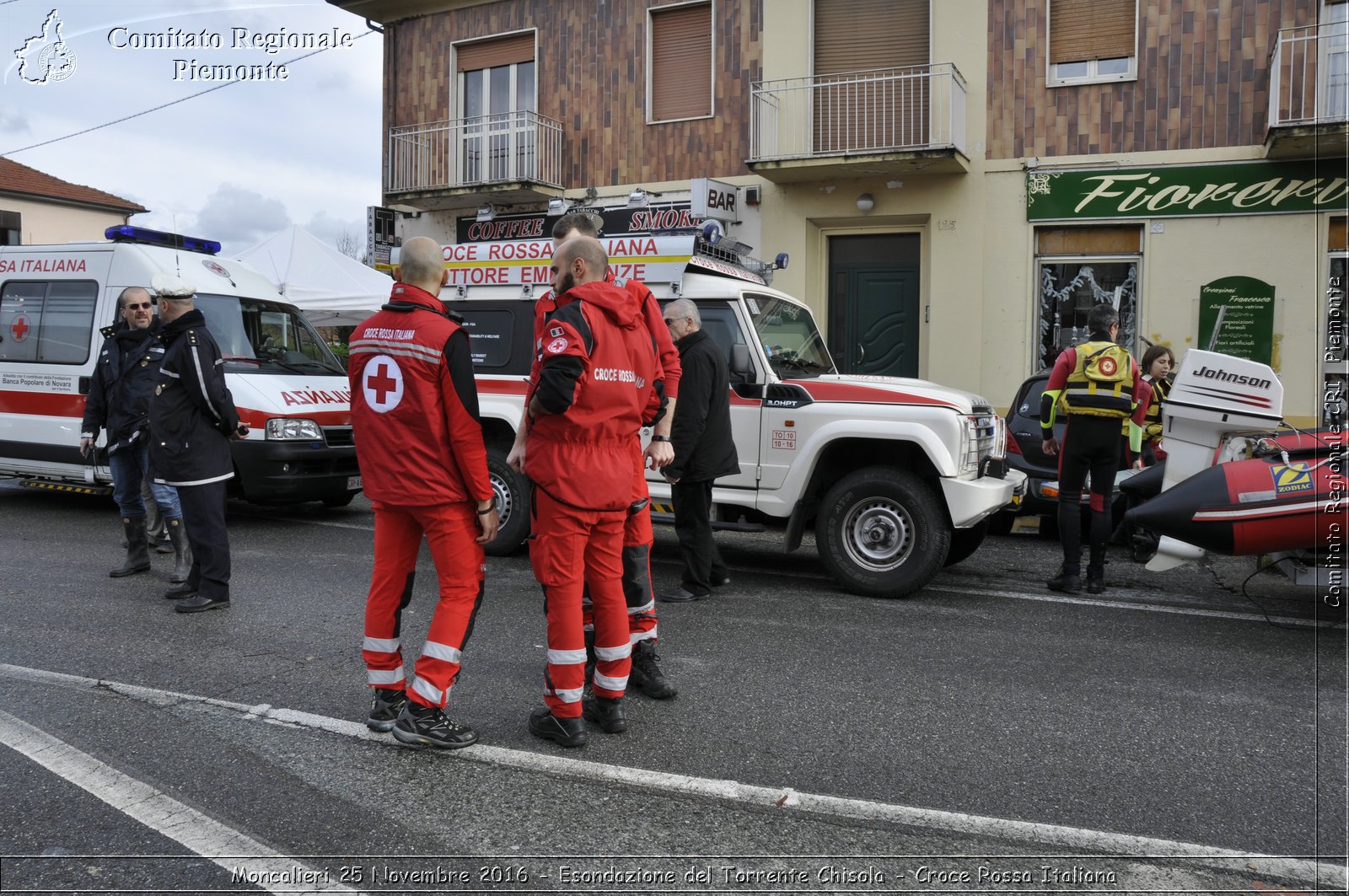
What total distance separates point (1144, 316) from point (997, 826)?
12633 millimetres

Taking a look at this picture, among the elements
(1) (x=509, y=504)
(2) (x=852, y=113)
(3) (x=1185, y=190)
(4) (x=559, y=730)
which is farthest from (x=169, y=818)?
(2) (x=852, y=113)

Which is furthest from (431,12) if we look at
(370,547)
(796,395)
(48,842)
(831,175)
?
(48,842)

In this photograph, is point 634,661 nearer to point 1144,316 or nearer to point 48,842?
point 48,842

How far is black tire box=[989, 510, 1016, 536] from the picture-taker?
9.00 m

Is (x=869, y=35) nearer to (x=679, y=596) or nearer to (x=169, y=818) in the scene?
(x=679, y=596)

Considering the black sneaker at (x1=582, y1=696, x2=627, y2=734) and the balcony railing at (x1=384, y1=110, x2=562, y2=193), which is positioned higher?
the balcony railing at (x1=384, y1=110, x2=562, y2=193)

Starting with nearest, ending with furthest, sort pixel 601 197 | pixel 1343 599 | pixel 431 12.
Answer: pixel 1343 599 → pixel 601 197 → pixel 431 12

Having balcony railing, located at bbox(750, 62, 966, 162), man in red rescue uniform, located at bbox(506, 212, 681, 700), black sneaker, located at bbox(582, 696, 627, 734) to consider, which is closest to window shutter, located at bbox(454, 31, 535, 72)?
balcony railing, located at bbox(750, 62, 966, 162)

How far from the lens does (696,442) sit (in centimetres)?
651

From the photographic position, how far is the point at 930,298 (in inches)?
605

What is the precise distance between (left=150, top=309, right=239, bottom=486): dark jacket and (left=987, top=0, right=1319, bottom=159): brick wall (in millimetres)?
11859

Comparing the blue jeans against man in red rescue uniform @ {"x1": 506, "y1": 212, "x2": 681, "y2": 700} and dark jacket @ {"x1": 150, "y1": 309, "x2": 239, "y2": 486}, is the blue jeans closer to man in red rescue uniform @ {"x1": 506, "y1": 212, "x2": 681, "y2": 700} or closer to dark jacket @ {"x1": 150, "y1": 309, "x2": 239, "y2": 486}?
dark jacket @ {"x1": 150, "y1": 309, "x2": 239, "y2": 486}

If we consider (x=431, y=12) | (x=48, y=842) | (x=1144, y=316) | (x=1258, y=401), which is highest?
(x=431, y=12)

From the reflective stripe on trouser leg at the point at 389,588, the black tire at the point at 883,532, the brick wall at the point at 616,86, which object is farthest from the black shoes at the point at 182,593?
the brick wall at the point at 616,86
